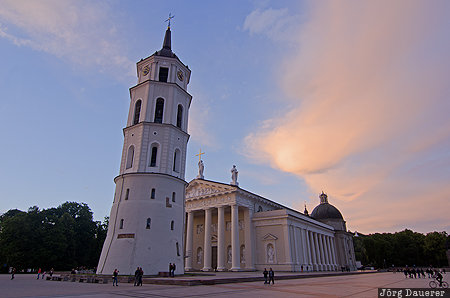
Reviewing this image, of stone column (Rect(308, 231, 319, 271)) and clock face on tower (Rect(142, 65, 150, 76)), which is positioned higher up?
clock face on tower (Rect(142, 65, 150, 76))

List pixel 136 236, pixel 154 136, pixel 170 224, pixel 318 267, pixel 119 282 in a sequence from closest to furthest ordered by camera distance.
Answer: pixel 119 282
pixel 136 236
pixel 170 224
pixel 154 136
pixel 318 267

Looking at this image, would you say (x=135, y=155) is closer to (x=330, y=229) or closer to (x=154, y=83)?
(x=154, y=83)

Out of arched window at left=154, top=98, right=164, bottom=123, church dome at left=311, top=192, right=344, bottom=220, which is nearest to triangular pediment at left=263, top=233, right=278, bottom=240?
arched window at left=154, top=98, right=164, bottom=123

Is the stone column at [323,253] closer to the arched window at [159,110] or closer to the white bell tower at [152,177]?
the white bell tower at [152,177]

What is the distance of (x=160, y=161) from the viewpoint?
25625 millimetres

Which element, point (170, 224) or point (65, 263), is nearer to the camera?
point (170, 224)

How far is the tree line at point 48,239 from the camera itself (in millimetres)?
43725

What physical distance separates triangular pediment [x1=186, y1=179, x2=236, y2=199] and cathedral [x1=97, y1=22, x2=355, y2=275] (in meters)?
0.17

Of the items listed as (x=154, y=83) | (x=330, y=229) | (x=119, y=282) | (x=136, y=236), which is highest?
(x=154, y=83)

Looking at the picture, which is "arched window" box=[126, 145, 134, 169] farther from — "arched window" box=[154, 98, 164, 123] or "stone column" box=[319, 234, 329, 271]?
"stone column" box=[319, 234, 329, 271]

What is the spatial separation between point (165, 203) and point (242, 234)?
84.8 feet

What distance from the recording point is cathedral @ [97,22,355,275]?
22641 mm

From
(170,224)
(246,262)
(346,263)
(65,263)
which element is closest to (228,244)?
(246,262)

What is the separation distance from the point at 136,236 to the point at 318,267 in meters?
41.9
